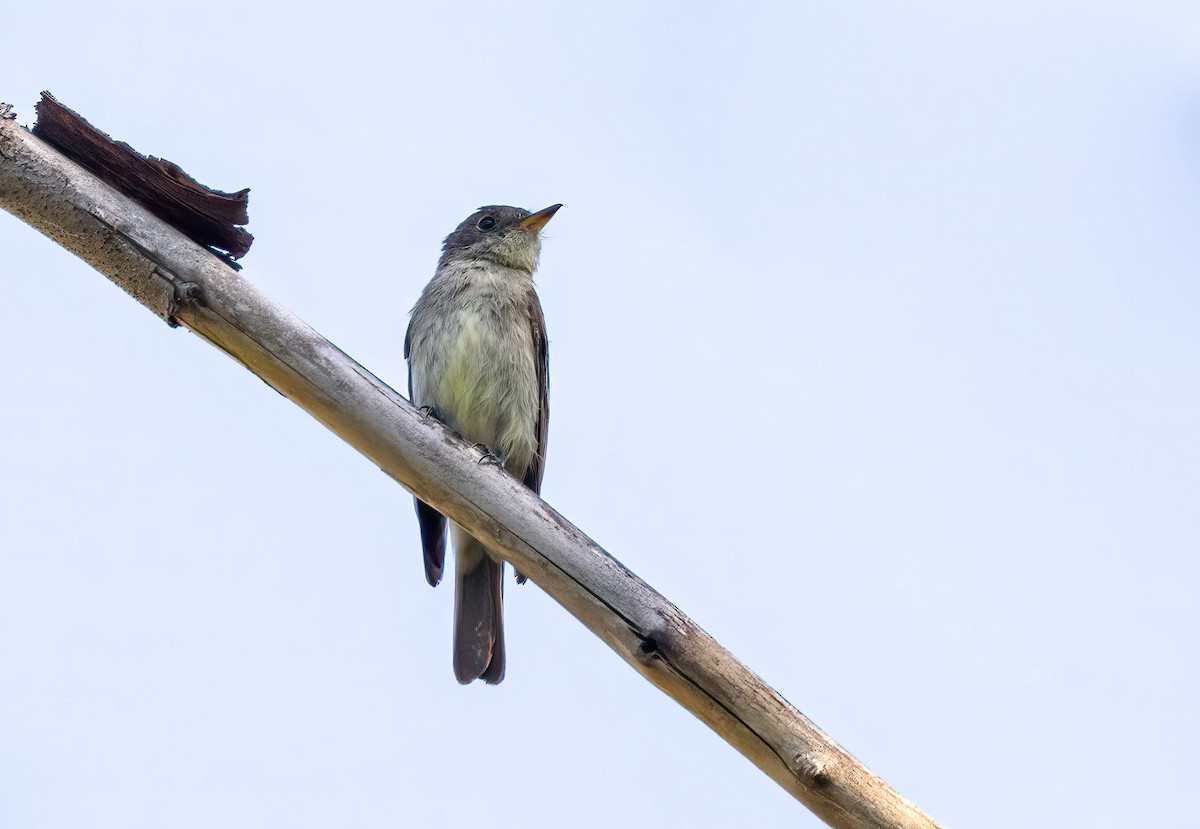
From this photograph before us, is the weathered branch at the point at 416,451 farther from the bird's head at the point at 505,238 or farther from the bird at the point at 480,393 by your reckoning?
the bird's head at the point at 505,238

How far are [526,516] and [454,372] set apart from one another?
7.77 ft

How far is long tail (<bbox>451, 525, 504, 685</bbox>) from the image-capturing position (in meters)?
6.05

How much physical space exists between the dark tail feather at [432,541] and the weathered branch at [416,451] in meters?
2.03

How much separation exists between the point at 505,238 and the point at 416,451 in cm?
325

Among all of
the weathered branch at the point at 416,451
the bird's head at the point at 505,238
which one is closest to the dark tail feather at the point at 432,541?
the bird's head at the point at 505,238

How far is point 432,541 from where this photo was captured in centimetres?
638

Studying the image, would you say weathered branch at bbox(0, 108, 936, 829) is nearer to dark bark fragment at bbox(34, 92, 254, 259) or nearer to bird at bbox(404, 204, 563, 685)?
dark bark fragment at bbox(34, 92, 254, 259)

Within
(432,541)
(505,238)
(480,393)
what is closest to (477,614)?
(432,541)

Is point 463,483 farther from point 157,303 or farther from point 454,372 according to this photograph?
point 454,372

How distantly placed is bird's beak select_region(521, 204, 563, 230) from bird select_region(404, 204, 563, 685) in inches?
18.5

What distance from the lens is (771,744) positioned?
3.74 meters

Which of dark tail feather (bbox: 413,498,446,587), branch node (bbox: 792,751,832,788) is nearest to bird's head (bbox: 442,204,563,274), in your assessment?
dark tail feather (bbox: 413,498,446,587)

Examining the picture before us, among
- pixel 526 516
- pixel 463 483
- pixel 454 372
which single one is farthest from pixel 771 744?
pixel 454 372

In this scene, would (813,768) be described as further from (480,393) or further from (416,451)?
(480,393)
